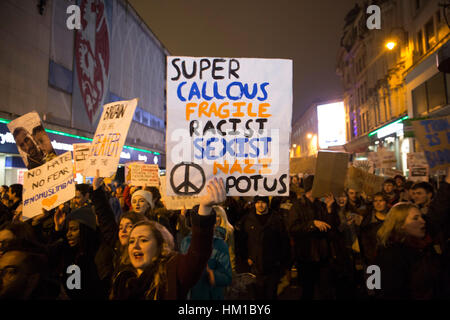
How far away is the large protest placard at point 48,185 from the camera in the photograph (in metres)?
3.94

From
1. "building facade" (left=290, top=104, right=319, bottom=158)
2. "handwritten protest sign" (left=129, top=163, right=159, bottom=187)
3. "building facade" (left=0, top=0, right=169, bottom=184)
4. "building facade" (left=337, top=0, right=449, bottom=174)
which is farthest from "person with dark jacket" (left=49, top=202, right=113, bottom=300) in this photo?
"building facade" (left=290, top=104, right=319, bottom=158)

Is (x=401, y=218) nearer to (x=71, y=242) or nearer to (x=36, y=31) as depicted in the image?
(x=71, y=242)

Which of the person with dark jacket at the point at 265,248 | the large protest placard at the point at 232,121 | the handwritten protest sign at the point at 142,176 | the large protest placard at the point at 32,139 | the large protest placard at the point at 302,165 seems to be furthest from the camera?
the large protest placard at the point at 302,165

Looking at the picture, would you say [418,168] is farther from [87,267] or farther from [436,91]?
[436,91]

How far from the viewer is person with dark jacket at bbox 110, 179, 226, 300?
2.22 m

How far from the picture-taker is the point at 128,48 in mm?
30453

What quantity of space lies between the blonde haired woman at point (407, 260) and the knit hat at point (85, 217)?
3.00 metres

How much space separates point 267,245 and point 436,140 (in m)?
2.92

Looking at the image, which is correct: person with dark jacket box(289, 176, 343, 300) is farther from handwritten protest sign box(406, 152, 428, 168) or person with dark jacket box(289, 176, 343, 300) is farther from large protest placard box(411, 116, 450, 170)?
handwritten protest sign box(406, 152, 428, 168)

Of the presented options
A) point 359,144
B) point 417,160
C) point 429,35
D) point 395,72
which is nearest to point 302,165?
point 417,160

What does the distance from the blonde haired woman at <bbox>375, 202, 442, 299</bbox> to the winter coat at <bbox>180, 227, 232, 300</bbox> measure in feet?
4.64

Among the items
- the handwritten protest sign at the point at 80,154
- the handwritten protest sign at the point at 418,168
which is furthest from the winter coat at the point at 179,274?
the handwritten protest sign at the point at 418,168

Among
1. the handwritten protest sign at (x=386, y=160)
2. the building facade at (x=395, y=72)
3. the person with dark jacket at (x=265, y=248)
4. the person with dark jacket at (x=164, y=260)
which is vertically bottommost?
the person with dark jacket at (x=265, y=248)

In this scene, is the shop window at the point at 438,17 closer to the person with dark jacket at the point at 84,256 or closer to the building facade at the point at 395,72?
the building facade at the point at 395,72
